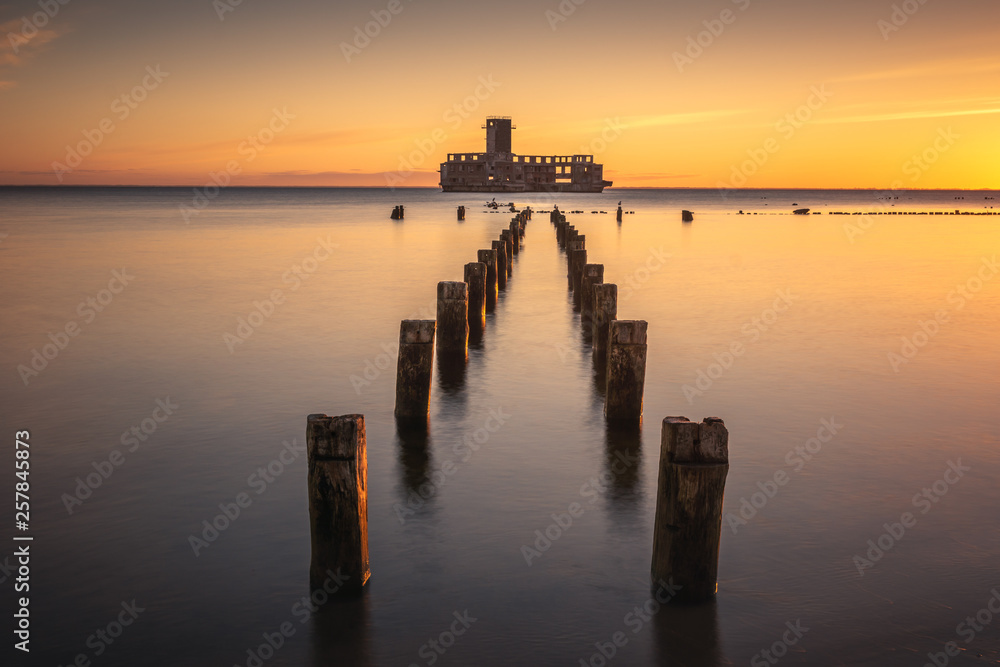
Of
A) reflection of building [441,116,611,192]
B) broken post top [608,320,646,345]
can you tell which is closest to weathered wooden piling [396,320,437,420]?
broken post top [608,320,646,345]

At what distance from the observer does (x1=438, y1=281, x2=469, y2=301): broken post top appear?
39.1 feet

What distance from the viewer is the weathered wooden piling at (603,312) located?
12.0 m

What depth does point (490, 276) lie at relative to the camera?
18.2 meters

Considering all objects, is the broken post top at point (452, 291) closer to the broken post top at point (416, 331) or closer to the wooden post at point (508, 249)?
the broken post top at point (416, 331)

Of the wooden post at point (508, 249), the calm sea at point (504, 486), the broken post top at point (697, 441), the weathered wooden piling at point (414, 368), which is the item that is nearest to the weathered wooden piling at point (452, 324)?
the calm sea at point (504, 486)

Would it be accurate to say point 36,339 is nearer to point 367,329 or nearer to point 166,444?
point 367,329

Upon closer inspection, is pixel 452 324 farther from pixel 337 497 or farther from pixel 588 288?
pixel 337 497

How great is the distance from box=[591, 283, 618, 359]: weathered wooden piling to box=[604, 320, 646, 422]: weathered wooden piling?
2.72m

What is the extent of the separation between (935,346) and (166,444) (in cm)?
1281

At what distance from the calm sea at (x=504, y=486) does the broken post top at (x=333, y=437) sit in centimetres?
103

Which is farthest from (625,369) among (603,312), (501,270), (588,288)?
(501,270)

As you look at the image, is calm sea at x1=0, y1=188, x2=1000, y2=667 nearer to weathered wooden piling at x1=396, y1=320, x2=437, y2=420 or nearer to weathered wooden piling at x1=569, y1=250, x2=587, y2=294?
weathered wooden piling at x1=396, y1=320, x2=437, y2=420

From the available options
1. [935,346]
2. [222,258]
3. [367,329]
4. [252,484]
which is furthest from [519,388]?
[222,258]

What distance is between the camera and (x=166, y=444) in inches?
341
